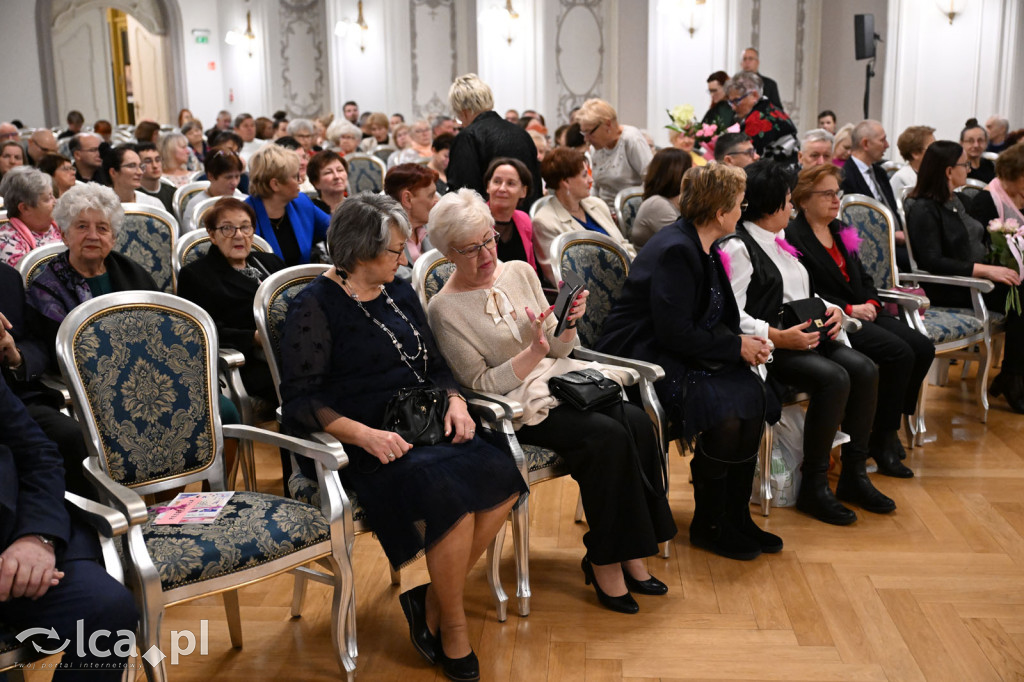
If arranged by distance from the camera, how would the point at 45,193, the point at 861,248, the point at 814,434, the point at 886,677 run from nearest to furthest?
the point at 886,677 < the point at 814,434 < the point at 45,193 < the point at 861,248

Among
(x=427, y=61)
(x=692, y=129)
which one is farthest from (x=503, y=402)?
(x=427, y=61)

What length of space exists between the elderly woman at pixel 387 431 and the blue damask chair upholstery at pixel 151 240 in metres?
1.63

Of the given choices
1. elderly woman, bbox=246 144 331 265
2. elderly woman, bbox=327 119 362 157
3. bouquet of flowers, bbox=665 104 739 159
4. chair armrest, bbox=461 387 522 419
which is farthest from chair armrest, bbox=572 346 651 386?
elderly woman, bbox=327 119 362 157

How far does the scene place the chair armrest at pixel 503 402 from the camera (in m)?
2.70

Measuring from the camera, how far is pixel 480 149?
4.77m

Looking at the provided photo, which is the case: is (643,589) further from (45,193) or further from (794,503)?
(45,193)

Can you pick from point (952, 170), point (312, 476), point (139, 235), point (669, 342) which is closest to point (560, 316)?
point (669, 342)

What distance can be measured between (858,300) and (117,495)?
2936 mm

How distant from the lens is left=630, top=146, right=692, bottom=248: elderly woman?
14.4ft

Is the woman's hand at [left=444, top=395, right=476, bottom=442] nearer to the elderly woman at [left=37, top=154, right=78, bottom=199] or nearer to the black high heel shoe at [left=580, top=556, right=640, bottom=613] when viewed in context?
the black high heel shoe at [left=580, top=556, right=640, bottom=613]

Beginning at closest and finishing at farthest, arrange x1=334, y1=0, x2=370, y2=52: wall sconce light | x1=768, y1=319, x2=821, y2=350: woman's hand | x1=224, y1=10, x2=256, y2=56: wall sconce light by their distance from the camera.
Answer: x1=768, y1=319, x2=821, y2=350: woman's hand → x1=334, y1=0, x2=370, y2=52: wall sconce light → x1=224, y1=10, x2=256, y2=56: wall sconce light

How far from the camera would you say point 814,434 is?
3.43 meters

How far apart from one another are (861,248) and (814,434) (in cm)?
130

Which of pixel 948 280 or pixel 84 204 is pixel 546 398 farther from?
pixel 948 280
